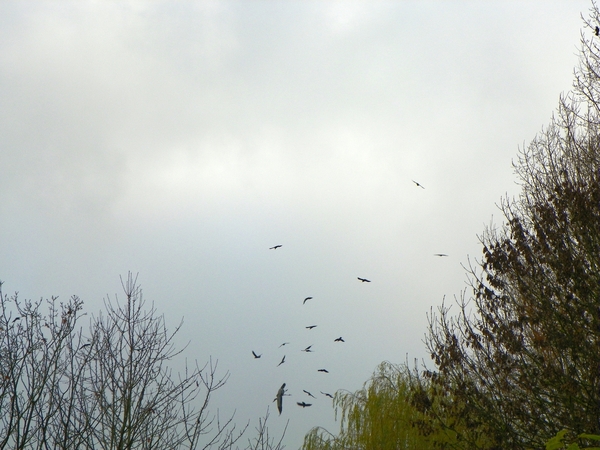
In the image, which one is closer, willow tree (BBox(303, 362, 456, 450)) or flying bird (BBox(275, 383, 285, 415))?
flying bird (BBox(275, 383, 285, 415))

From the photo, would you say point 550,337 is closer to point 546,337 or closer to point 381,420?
point 546,337

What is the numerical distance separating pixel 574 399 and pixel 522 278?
6.61 ft

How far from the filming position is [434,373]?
848 centimetres

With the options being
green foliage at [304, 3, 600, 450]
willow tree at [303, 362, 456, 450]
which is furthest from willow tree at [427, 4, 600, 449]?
willow tree at [303, 362, 456, 450]

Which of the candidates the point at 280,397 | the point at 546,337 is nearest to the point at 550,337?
the point at 546,337

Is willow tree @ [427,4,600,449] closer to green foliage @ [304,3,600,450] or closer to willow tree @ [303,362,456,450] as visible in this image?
green foliage @ [304,3,600,450]

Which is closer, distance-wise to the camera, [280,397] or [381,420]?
[280,397]

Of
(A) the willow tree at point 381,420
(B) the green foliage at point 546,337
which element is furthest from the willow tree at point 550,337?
(A) the willow tree at point 381,420

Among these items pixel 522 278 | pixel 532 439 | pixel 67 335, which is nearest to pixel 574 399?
pixel 532 439

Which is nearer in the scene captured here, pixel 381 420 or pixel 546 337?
pixel 546 337

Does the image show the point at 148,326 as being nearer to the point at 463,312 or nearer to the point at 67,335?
the point at 67,335

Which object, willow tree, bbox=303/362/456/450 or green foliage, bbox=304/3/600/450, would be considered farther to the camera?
willow tree, bbox=303/362/456/450

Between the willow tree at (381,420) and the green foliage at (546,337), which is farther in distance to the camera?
the willow tree at (381,420)

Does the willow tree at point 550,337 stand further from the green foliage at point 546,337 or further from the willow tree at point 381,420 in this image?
the willow tree at point 381,420
